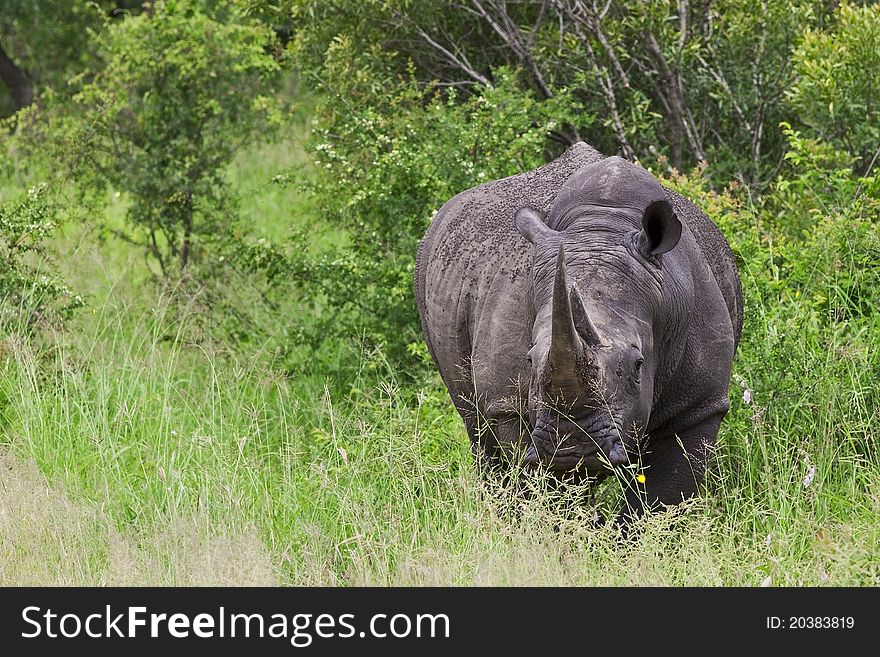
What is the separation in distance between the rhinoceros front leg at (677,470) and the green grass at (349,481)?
0.48ft

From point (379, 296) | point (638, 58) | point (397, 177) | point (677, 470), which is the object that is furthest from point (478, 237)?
point (638, 58)

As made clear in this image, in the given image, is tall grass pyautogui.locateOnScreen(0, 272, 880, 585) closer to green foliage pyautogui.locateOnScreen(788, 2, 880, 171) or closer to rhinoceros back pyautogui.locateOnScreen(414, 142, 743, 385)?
rhinoceros back pyautogui.locateOnScreen(414, 142, 743, 385)

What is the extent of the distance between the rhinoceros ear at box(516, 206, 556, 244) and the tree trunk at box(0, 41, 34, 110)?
36.4ft

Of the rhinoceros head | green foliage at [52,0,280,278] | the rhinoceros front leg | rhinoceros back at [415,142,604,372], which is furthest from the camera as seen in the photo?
green foliage at [52,0,280,278]

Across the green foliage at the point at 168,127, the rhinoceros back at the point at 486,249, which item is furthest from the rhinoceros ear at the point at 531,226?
the green foliage at the point at 168,127

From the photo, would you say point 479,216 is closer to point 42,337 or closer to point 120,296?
point 42,337

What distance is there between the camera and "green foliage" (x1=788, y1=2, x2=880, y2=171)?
8.70 m

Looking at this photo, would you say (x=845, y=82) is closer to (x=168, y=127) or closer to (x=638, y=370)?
(x=638, y=370)

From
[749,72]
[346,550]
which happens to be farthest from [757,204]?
[346,550]

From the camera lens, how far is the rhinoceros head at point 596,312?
4.95 m

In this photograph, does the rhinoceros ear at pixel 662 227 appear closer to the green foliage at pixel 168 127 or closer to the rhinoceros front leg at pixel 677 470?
the rhinoceros front leg at pixel 677 470

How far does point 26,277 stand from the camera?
8.44m

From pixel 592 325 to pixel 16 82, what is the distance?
12.2 m

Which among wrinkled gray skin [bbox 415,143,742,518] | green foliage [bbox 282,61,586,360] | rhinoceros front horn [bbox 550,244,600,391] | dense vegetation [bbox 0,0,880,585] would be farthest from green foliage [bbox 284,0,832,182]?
rhinoceros front horn [bbox 550,244,600,391]
